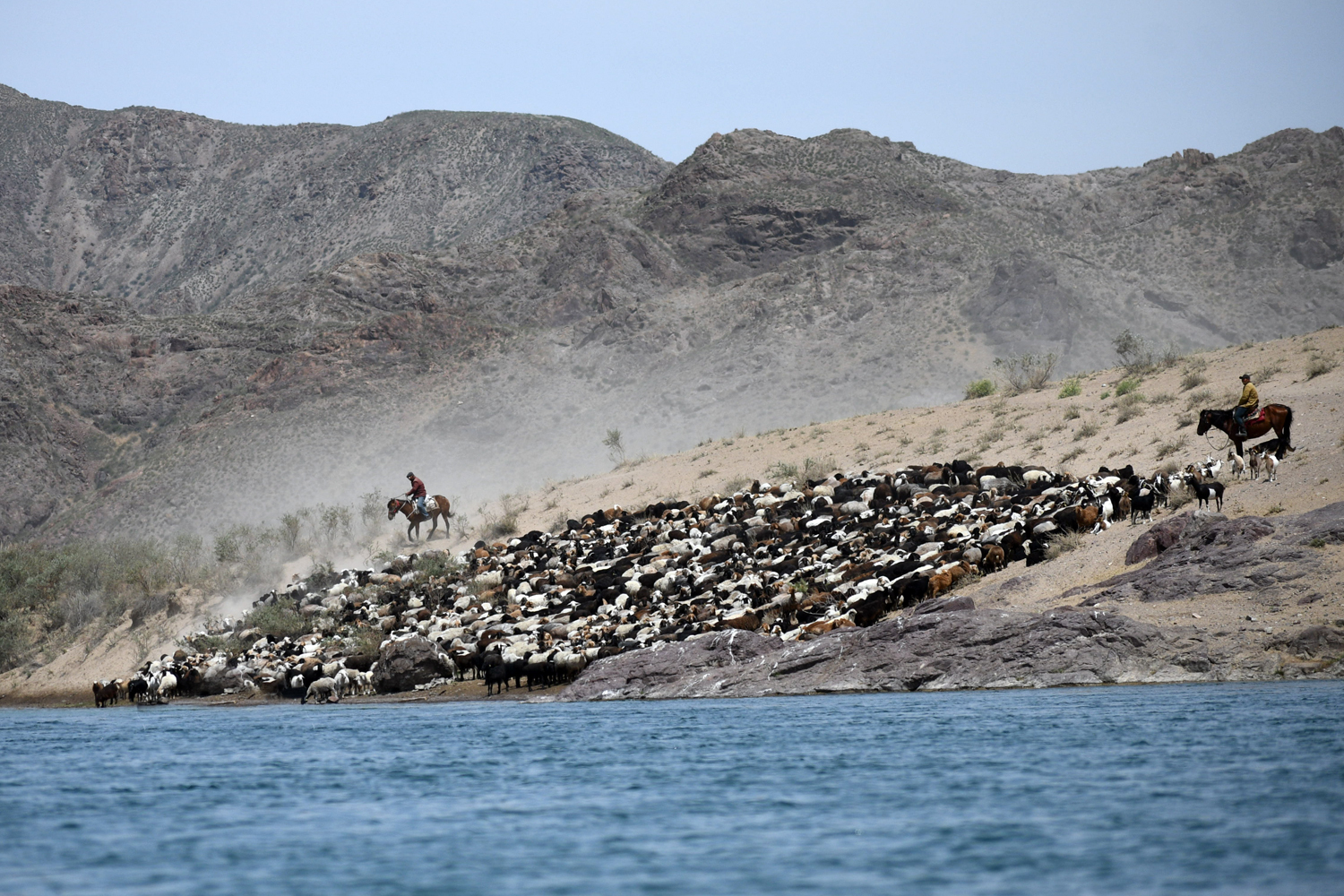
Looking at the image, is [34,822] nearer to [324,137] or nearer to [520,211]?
[520,211]

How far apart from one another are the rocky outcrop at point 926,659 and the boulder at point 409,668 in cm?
444

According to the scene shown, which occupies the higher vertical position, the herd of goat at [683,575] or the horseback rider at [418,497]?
the horseback rider at [418,497]

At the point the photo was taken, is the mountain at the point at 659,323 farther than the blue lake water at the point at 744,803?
Yes

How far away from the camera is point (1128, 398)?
34.8m

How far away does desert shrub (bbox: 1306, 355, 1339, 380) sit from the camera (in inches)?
1231

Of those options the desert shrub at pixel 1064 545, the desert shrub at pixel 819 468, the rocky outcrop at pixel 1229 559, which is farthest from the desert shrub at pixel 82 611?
the rocky outcrop at pixel 1229 559

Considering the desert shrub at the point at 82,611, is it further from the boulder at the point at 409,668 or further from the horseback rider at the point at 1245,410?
the horseback rider at the point at 1245,410

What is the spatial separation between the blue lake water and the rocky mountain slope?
9804 cm

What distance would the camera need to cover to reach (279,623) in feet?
100

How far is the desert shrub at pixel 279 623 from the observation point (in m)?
30.4

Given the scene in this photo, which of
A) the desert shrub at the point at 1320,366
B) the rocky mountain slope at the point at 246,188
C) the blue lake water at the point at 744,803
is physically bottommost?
the blue lake water at the point at 744,803

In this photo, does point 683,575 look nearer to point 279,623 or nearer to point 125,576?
point 279,623

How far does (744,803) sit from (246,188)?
130 metres

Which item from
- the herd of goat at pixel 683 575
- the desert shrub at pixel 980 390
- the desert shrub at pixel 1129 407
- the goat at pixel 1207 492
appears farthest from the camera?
the desert shrub at pixel 980 390
